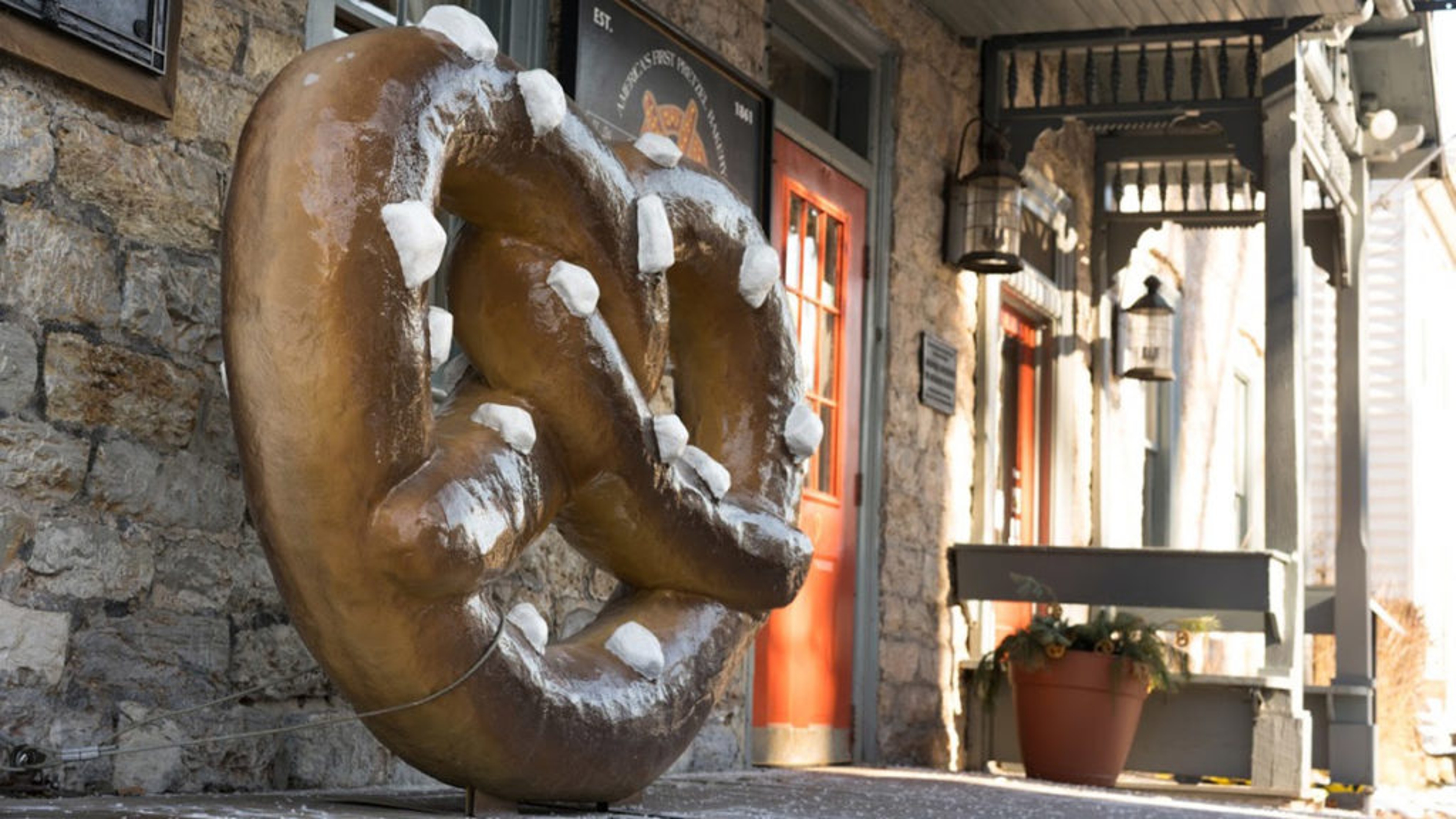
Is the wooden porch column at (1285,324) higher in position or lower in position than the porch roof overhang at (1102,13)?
lower

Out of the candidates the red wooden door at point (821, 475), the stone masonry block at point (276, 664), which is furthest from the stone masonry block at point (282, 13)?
the red wooden door at point (821, 475)

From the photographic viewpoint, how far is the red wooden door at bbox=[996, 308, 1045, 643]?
889 centimetres

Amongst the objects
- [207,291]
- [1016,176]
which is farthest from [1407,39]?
[207,291]

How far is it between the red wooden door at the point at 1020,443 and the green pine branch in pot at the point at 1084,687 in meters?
1.42

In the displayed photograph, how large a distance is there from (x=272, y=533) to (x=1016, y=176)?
17.0 feet

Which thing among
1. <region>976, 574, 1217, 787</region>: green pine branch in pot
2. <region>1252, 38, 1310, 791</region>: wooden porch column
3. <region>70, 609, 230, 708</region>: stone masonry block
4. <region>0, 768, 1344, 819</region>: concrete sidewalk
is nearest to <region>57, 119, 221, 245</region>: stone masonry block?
<region>70, 609, 230, 708</region>: stone masonry block

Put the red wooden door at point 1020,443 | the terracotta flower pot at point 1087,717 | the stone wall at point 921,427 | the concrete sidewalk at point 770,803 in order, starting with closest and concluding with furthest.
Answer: the concrete sidewalk at point 770,803, the terracotta flower pot at point 1087,717, the stone wall at point 921,427, the red wooden door at point 1020,443

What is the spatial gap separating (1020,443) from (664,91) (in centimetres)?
399

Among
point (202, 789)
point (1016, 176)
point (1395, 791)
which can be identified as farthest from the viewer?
point (1395, 791)

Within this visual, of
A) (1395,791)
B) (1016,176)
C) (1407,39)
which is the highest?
(1407,39)

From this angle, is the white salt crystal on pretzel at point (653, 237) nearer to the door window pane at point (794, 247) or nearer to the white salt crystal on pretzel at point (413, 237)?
the white salt crystal on pretzel at point (413, 237)

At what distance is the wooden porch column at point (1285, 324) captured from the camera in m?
7.73

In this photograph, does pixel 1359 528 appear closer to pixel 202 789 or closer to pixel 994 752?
pixel 994 752

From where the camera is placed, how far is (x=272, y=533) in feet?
9.99
